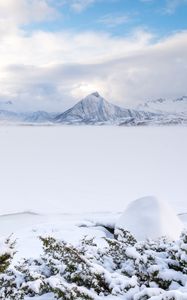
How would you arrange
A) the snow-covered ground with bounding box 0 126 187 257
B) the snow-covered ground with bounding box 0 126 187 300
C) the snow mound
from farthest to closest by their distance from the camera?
→ the snow-covered ground with bounding box 0 126 187 257, the snow-covered ground with bounding box 0 126 187 300, the snow mound

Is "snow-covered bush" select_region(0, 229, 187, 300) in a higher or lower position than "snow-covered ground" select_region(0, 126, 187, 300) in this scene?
higher

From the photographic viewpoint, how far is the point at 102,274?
11.6ft

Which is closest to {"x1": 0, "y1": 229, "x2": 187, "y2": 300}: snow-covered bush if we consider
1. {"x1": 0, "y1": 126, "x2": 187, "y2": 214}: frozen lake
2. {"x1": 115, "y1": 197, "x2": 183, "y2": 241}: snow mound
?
{"x1": 115, "y1": 197, "x2": 183, "y2": 241}: snow mound

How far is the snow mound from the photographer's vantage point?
7168mm


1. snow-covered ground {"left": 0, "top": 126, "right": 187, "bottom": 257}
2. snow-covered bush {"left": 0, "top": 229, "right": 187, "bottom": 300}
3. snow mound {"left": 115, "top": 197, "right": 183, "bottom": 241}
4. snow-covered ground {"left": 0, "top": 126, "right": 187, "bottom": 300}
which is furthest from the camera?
snow-covered ground {"left": 0, "top": 126, "right": 187, "bottom": 257}

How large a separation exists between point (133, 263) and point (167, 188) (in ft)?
39.9

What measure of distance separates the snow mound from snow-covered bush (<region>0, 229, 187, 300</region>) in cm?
293

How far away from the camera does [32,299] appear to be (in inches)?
133

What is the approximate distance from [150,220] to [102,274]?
12.9ft

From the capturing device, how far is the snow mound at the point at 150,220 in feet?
23.5

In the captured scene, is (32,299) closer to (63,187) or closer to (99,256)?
(99,256)

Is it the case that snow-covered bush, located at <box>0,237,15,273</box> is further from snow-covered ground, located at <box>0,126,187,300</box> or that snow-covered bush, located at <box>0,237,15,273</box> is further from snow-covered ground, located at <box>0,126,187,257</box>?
snow-covered ground, located at <box>0,126,187,257</box>

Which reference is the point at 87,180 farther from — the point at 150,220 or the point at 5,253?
the point at 5,253

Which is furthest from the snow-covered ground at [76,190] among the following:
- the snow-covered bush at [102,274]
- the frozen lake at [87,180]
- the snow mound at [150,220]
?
the snow mound at [150,220]
